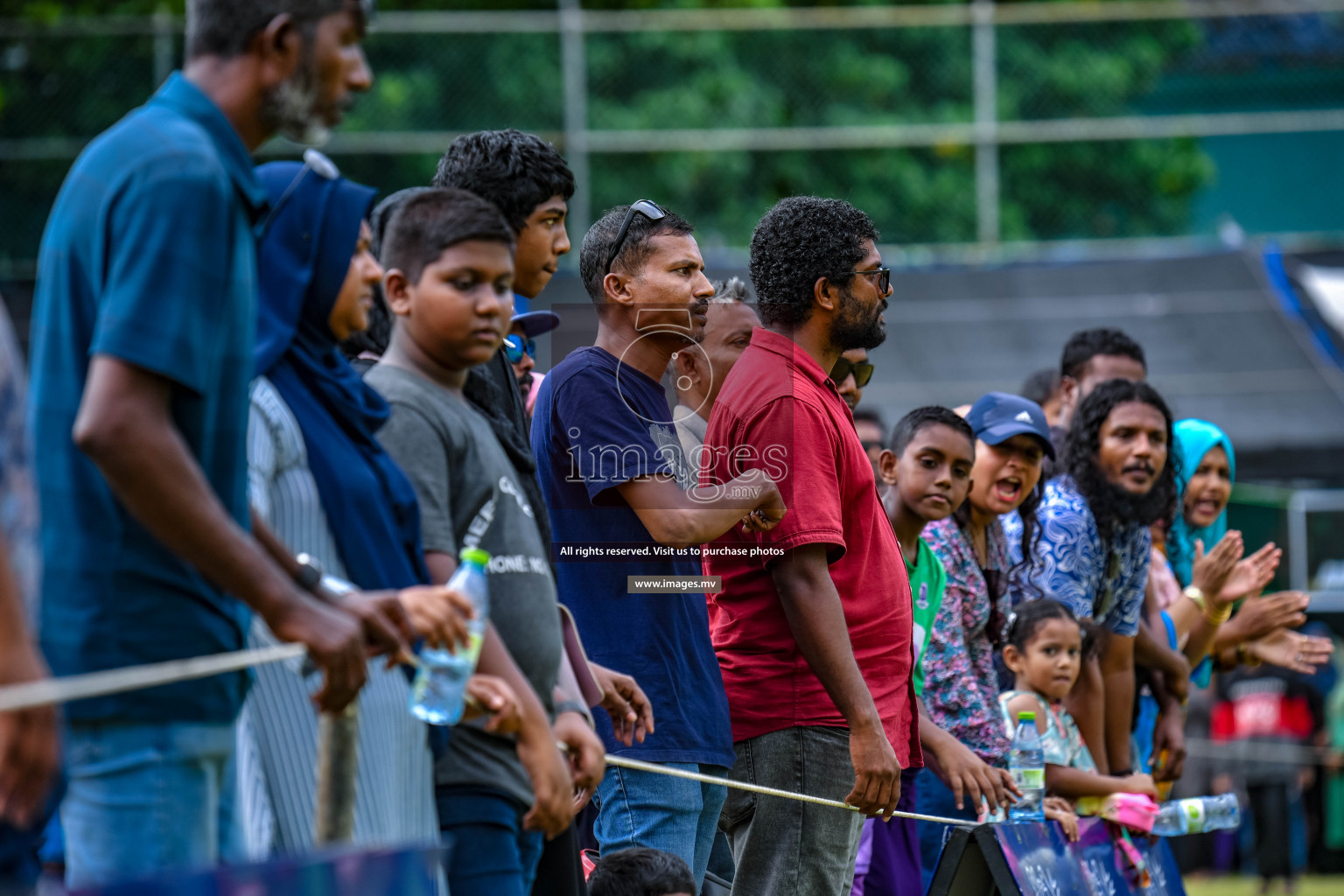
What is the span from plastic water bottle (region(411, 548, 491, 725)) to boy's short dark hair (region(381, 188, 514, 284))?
0.69 metres

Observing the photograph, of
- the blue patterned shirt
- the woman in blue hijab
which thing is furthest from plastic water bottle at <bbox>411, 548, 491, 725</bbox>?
the blue patterned shirt

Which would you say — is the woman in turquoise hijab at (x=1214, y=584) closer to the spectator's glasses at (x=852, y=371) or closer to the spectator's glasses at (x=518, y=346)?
the spectator's glasses at (x=852, y=371)

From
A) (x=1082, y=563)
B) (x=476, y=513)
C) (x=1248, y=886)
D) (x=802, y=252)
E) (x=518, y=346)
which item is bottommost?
(x=1248, y=886)

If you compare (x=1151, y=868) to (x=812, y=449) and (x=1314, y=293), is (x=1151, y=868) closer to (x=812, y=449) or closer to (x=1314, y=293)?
(x=812, y=449)

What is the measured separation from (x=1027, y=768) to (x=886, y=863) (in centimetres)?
65

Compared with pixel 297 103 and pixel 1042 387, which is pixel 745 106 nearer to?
pixel 1042 387

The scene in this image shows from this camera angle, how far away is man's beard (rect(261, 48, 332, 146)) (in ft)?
8.33

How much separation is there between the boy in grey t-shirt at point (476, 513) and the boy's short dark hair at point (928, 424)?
7.50ft

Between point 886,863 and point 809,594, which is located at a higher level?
point 809,594

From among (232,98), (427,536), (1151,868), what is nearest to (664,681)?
(427,536)

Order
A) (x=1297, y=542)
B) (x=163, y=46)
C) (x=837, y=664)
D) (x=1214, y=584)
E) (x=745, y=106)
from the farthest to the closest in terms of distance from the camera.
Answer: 1. (x=745, y=106)
2. (x=163, y=46)
3. (x=1297, y=542)
4. (x=1214, y=584)
5. (x=837, y=664)

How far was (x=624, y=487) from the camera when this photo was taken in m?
3.85

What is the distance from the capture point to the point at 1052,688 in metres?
5.63

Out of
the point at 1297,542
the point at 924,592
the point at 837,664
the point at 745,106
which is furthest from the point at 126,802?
the point at 745,106
